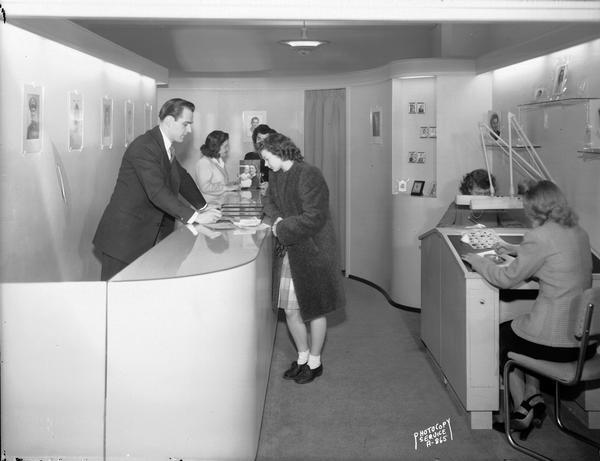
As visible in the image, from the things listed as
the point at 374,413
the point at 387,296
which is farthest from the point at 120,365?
the point at 387,296

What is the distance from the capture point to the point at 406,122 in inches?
253

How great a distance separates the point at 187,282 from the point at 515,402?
198 cm

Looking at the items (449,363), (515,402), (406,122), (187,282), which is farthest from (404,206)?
(187,282)

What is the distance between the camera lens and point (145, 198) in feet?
13.4

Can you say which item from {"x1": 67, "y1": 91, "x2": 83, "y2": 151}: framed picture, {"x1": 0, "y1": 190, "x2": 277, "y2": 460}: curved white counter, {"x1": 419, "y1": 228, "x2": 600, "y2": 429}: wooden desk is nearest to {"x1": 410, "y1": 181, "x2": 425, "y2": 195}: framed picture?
{"x1": 419, "y1": 228, "x2": 600, "y2": 429}: wooden desk

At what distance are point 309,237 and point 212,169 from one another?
203cm

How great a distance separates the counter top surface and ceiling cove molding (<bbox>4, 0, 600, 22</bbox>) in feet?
3.10

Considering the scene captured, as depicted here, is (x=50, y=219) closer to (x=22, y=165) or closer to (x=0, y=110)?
(x=22, y=165)

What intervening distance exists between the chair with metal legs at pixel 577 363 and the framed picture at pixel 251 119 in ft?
18.5

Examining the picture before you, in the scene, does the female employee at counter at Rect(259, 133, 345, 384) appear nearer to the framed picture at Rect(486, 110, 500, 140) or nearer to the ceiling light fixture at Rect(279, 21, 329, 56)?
the framed picture at Rect(486, 110, 500, 140)

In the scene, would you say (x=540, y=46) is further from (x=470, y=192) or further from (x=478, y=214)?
(x=478, y=214)

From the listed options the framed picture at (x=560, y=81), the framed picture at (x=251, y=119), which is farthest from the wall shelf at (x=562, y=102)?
the framed picture at (x=251, y=119)

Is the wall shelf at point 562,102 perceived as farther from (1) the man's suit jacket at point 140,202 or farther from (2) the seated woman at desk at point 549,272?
(1) the man's suit jacket at point 140,202

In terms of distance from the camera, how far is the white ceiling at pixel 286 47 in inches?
220
